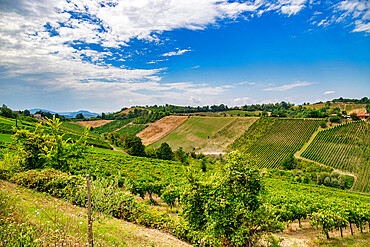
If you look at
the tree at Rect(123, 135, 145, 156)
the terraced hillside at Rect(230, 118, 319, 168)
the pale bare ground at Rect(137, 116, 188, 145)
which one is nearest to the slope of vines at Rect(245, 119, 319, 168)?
the terraced hillside at Rect(230, 118, 319, 168)

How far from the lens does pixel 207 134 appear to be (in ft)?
355

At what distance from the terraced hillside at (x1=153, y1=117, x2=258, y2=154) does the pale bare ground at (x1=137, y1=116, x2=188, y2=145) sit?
504 centimetres

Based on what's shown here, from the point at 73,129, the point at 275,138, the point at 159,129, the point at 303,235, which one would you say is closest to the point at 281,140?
the point at 275,138

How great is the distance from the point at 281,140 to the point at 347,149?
75.4 feet

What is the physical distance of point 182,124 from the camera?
131875 millimetres

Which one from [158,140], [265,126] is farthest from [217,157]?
[158,140]

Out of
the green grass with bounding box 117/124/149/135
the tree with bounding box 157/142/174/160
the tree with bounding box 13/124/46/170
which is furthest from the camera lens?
the green grass with bounding box 117/124/149/135

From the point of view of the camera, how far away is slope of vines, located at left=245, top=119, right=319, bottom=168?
74000 millimetres

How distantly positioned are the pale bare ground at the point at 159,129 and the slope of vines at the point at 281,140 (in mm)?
58983

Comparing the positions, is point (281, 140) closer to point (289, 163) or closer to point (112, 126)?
point (289, 163)

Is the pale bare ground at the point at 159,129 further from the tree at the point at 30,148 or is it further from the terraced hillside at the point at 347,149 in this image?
the tree at the point at 30,148

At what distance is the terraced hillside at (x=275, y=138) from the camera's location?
247ft

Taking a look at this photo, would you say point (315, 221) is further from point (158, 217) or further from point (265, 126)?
point (265, 126)

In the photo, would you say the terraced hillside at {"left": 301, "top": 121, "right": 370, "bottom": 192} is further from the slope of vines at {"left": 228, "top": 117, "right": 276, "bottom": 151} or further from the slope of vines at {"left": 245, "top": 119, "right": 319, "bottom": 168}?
the slope of vines at {"left": 228, "top": 117, "right": 276, "bottom": 151}
